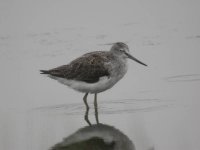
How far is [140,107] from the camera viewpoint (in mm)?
9281

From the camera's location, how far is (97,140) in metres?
7.84

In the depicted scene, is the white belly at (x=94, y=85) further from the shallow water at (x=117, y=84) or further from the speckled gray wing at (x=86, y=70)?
Result: the shallow water at (x=117, y=84)

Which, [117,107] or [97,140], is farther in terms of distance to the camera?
[117,107]

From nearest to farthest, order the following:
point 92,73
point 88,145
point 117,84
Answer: point 88,145 → point 92,73 → point 117,84

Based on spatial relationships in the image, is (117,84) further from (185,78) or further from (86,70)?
(86,70)

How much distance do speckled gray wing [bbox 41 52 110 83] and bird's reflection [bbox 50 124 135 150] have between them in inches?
51.7

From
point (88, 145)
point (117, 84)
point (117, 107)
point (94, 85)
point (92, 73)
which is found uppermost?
point (92, 73)

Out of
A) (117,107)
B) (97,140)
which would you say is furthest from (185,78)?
(97,140)

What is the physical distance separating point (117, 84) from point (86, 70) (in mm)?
1389

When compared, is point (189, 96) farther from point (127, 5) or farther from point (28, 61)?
point (127, 5)

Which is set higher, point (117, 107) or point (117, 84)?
point (117, 84)

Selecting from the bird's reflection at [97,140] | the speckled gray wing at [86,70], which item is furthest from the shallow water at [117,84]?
the speckled gray wing at [86,70]

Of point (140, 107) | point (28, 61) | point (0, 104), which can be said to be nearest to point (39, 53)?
point (28, 61)

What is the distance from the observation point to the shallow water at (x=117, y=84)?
27.4 ft
